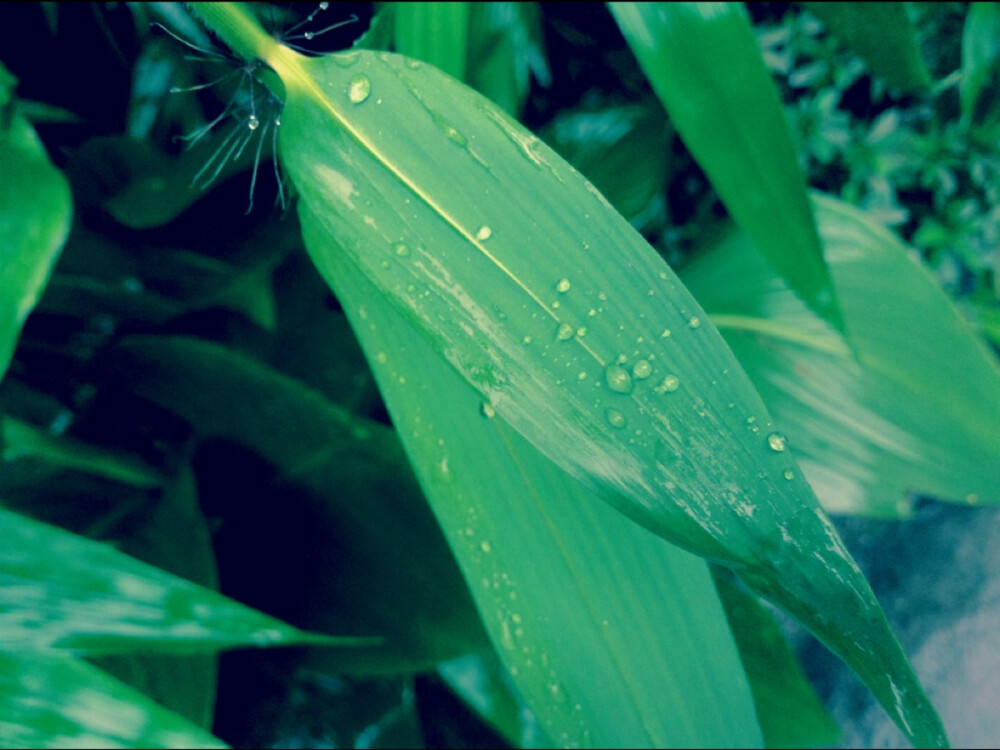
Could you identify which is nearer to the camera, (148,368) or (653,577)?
(653,577)

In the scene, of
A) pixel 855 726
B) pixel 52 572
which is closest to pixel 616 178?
pixel 52 572

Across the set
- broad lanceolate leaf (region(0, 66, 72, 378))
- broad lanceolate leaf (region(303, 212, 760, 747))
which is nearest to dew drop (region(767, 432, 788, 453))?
broad lanceolate leaf (region(303, 212, 760, 747))

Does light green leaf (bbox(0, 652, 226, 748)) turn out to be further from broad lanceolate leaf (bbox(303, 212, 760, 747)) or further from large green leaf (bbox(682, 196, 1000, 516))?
large green leaf (bbox(682, 196, 1000, 516))

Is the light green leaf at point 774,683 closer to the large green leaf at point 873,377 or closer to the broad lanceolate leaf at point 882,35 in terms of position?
the large green leaf at point 873,377

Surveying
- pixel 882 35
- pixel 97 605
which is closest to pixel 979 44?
pixel 882 35

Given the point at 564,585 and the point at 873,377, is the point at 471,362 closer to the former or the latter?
the point at 564,585

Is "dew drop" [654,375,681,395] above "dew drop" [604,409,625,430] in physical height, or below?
below

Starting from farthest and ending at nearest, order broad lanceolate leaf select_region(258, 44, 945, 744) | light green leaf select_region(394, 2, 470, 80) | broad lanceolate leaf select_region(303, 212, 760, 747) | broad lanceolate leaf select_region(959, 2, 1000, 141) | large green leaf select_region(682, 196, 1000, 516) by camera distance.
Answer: broad lanceolate leaf select_region(959, 2, 1000, 141), large green leaf select_region(682, 196, 1000, 516), light green leaf select_region(394, 2, 470, 80), broad lanceolate leaf select_region(303, 212, 760, 747), broad lanceolate leaf select_region(258, 44, 945, 744)

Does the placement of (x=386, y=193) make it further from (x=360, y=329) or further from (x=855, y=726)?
(x=855, y=726)
